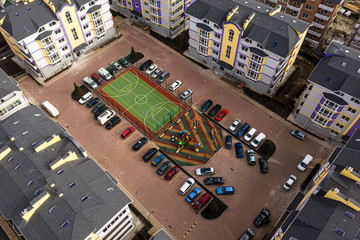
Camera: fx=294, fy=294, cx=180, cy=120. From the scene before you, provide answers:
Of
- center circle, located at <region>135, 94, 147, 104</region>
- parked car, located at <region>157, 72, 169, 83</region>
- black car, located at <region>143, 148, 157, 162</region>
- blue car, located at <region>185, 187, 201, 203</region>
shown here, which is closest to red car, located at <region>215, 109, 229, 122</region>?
black car, located at <region>143, 148, 157, 162</region>

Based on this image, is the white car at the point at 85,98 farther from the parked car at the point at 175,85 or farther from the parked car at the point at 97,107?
the parked car at the point at 175,85

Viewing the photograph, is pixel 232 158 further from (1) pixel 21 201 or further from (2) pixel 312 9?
(2) pixel 312 9

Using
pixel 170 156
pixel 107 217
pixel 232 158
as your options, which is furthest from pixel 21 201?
pixel 232 158

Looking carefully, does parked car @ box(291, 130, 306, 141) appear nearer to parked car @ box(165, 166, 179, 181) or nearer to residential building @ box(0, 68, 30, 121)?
parked car @ box(165, 166, 179, 181)

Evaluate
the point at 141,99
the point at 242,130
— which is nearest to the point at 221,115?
the point at 242,130

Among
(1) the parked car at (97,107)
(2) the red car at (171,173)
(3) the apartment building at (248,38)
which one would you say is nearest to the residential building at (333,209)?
(2) the red car at (171,173)
